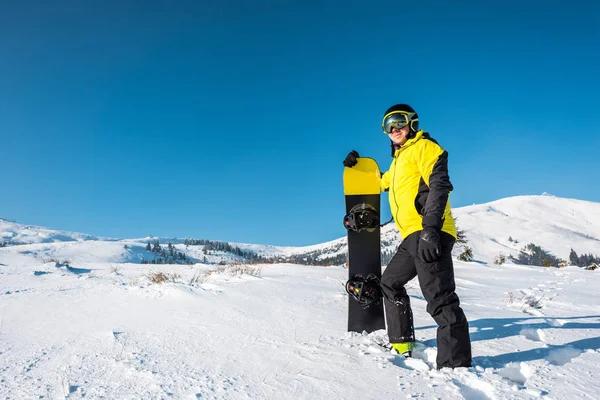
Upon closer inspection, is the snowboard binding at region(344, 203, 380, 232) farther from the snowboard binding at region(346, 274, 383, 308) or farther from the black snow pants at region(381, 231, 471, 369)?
the black snow pants at region(381, 231, 471, 369)

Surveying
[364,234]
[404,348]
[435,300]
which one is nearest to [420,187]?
[435,300]

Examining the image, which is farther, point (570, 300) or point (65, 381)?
point (570, 300)

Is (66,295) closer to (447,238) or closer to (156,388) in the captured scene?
(156,388)

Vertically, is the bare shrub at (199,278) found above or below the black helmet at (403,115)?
below

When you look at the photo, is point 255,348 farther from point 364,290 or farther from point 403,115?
point 403,115

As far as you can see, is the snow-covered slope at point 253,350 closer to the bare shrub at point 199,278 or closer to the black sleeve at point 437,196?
the bare shrub at point 199,278

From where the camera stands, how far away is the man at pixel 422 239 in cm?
279

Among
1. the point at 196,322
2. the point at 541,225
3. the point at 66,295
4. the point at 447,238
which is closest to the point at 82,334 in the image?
the point at 196,322

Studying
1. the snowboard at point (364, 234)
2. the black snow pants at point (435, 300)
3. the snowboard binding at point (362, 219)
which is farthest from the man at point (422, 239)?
the snowboard binding at point (362, 219)

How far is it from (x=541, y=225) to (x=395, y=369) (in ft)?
780

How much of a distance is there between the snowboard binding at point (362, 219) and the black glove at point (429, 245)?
1.14 meters

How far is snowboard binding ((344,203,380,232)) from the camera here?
157 inches

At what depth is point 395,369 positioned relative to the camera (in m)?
2.50

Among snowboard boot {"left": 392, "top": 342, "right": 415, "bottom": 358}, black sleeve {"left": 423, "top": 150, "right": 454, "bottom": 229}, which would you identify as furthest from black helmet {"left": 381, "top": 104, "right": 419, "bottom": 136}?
snowboard boot {"left": 392, "top": 342, "right": 415, "bottom": 358}
